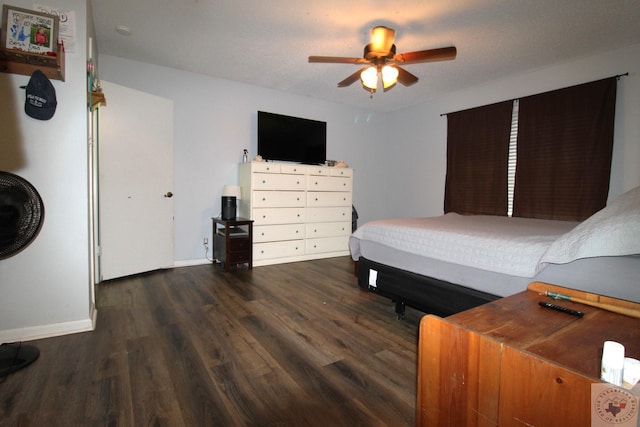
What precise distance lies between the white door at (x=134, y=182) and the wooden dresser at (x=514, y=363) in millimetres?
3286

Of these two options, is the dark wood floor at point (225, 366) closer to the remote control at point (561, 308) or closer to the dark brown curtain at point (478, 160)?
the remote control at point (561, 308)

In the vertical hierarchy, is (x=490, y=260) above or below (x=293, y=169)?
below

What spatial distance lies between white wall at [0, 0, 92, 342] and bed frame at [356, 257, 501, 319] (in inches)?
81.9

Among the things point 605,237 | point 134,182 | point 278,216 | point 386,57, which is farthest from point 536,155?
point 134,182

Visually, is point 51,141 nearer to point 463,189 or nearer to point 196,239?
point 196,239

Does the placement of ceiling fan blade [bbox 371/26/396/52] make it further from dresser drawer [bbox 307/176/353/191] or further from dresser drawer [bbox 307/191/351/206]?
dresser drawer [bbox 307/191/351/206]

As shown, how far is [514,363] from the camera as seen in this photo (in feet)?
2.59

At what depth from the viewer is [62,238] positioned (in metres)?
1.95

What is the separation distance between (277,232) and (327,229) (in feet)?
2.63

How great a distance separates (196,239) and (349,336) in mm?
2684

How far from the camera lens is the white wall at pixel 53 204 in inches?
71.3

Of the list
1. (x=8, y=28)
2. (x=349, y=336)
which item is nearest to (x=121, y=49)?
(x=8, y=28)

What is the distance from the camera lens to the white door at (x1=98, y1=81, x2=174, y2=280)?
3076 millimetres

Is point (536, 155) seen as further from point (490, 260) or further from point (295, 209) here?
point (295, 209)
